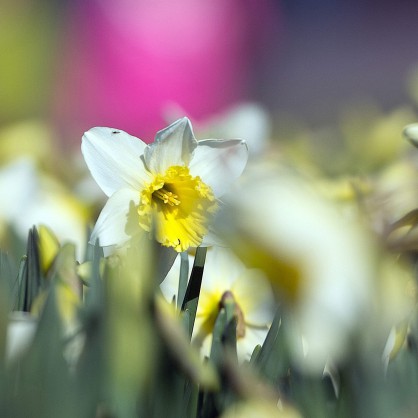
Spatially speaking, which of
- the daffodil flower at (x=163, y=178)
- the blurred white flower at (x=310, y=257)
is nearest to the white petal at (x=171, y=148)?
the daffodil flower at (x=163, y=178)

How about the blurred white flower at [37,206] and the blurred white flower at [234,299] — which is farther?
the blurred white flower at [37,206]

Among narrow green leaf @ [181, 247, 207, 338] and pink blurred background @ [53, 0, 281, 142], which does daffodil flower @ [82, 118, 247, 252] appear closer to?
narrow green leaf @ [181, 247, 207, 338]

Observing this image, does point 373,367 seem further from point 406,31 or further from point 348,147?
point 406,31

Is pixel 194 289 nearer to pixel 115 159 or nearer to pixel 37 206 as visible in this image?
pixel 115 159

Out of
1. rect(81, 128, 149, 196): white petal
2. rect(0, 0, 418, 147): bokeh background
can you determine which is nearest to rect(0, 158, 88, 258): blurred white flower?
rect(81, 128, 149, 196): white petal

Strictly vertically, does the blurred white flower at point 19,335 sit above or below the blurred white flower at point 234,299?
below

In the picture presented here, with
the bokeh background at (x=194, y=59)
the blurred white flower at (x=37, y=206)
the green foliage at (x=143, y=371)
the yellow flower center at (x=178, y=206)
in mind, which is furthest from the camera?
the bokeh background at (x=194, y=59)

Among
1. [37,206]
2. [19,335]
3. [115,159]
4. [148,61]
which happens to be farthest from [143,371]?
[148,61]

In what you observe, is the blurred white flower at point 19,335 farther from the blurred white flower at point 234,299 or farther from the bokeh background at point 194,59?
the bokeh background at point 194,59
